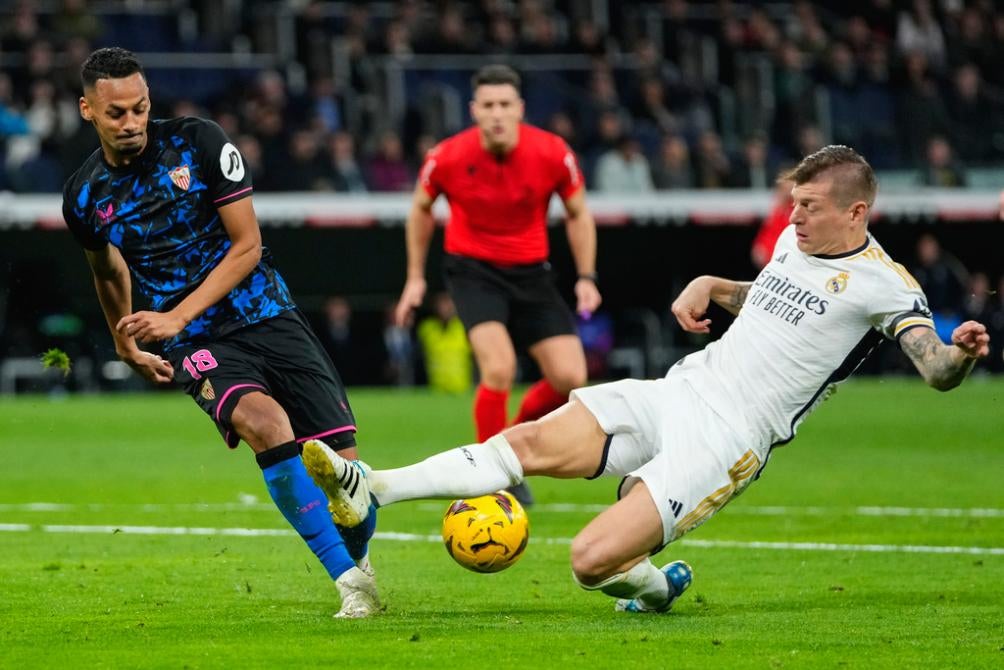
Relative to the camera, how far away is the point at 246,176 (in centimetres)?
751

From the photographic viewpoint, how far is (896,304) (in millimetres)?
6844

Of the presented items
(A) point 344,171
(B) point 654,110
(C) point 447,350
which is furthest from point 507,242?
(B) point 654,110

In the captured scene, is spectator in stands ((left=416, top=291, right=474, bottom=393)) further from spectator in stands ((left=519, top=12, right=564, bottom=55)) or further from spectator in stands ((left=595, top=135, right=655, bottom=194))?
spectator in stands ((left=519, top=12, right=564, bottom=55))

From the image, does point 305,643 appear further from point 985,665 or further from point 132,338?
point 985,665

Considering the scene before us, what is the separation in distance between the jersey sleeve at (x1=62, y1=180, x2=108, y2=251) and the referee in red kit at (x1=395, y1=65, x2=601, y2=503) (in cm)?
426

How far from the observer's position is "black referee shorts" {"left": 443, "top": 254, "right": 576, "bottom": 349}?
1193cm

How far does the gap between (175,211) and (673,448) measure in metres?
2.38

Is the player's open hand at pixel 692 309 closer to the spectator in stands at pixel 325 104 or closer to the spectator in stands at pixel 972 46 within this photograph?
the spectator in stands at pixel 325 104

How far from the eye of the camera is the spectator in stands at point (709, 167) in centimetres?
2728

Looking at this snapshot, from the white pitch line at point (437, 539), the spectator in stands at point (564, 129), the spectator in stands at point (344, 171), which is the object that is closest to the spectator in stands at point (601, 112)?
the spectator in stands at point (564, 129)

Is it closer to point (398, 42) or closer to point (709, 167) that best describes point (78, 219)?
point (398, 42)

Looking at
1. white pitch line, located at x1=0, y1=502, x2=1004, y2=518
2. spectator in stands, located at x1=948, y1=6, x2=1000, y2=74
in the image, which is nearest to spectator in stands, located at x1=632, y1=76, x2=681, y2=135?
spectator in stands, located at x1=948, y1=6, x2=1000, y2=74

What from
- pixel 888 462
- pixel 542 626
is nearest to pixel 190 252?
pixel 542 626

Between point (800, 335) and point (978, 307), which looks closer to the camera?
point (800, 335)
